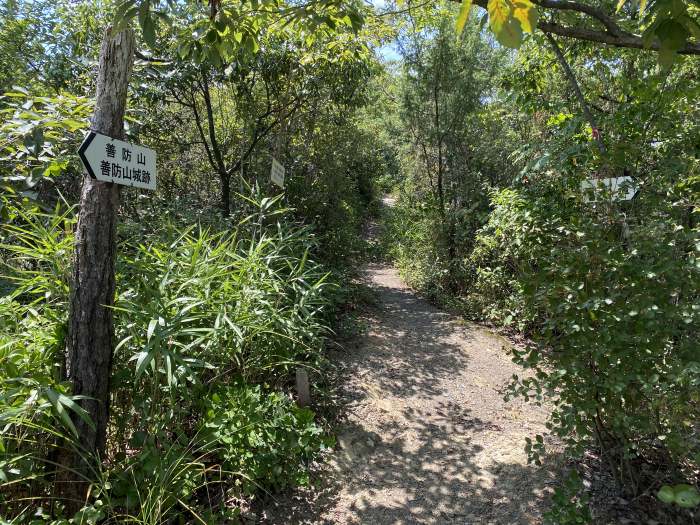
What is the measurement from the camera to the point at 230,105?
19.2 ft

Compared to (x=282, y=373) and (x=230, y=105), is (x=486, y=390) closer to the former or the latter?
(x=282, y=373)

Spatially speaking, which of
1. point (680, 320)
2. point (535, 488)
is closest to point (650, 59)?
point (680, 320)

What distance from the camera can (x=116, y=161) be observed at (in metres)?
1.91

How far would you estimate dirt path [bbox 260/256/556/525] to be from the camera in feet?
7.70

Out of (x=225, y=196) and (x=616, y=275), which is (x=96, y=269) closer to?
(x=616, y=275)

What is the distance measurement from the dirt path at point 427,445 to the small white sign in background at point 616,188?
1572 millimetres

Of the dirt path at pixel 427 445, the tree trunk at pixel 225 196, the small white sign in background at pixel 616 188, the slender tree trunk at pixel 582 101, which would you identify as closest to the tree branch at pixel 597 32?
the slender tree trunk at pixel 582 101

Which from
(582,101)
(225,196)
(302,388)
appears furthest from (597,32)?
(225,196)

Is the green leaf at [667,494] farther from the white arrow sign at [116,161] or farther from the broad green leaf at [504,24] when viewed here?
the white arrow sign at [116,161]

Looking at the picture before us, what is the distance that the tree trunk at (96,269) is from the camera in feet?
6.30

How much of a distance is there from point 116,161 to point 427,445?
2.66 metres

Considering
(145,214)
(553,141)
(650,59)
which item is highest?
(650,59)

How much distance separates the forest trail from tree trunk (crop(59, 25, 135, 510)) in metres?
1.02

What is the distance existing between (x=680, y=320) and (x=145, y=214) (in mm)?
4284
